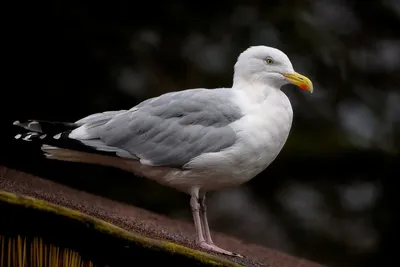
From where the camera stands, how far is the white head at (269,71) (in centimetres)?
293

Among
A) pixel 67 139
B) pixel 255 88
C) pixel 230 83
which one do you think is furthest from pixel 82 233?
pixel 230 83

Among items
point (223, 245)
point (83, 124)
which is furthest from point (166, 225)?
point (83, 124)

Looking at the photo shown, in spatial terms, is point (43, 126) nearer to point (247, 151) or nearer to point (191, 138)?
point (191, 138)

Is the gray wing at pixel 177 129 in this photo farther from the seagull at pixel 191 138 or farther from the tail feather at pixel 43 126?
the tail feather at pixel 43 126

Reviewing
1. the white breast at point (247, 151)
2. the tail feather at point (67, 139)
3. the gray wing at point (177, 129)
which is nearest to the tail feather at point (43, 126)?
the tail feather at point (67, 139)

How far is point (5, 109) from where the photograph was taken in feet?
16.9

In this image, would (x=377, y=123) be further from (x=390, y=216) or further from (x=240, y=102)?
(x=240, y=102)

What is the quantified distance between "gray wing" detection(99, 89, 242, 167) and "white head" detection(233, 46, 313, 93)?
123 mm

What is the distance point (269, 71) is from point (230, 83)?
2.53 metres

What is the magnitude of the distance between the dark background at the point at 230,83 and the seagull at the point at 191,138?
2359 mm

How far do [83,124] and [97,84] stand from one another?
2.45 meters

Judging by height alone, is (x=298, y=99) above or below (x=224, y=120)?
above

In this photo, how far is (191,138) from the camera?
2785mm

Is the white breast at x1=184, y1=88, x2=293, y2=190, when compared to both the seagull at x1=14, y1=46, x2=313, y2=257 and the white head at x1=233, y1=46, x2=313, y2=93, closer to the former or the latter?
the seagull at x1=14, y1=46, x2=313, y2=257
